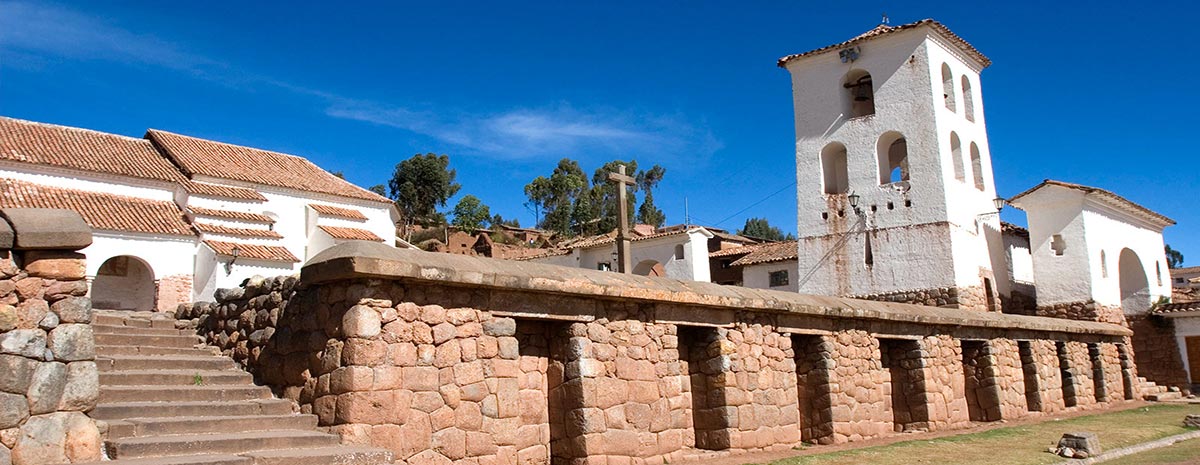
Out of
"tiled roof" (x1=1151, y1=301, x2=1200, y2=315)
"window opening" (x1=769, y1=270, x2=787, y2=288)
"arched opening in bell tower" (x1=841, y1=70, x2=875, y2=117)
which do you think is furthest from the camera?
"window opening" (x1=769, y1=270, x2=787, y2=288)

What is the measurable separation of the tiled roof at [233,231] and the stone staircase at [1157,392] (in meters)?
21.6

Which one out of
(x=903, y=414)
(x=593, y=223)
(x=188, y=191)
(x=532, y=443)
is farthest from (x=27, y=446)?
(x=593, y=223)

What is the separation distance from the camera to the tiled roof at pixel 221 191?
2369 centimetres

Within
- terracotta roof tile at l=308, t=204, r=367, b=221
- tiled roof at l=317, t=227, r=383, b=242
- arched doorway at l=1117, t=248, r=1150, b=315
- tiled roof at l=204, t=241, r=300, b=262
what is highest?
terracotta roof tile at l=308, t=204, r=367, b=221

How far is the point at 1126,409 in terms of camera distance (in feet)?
56.3

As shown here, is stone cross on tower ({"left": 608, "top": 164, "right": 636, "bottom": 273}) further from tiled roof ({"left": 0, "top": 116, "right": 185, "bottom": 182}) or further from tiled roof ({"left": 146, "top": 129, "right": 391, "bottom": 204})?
tiled roof ({"left": 146, "top": 129, "right": 391, "bottom": 204})

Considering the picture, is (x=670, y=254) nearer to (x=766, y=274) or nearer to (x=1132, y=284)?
(x=766, y=274)

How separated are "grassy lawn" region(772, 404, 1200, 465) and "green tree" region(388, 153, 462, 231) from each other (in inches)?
1796

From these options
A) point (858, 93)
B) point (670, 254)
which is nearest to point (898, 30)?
point (858, 93)

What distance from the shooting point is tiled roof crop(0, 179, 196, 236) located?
2003cm

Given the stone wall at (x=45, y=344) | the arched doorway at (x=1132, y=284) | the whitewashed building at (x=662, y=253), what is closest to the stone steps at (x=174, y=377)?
the stone wall at (x=45, y=344)

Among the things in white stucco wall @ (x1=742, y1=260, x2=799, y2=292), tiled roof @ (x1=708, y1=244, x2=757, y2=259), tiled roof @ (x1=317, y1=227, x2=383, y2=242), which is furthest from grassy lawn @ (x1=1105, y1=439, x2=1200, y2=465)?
tiled roof @ (x1=708, y1=244, x2=757, y2=259)

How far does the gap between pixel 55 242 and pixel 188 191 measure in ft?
64.0

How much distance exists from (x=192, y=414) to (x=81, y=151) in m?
19.9
